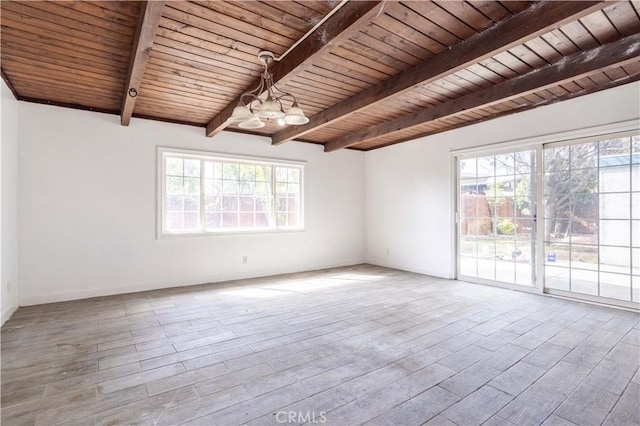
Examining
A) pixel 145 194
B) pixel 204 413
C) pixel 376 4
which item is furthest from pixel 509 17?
pixel 145 194

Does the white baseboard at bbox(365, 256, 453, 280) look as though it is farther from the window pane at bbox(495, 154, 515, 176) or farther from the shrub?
the window pane at bbox(495, 154, 515, 176)

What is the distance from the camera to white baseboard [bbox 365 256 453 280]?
5455 millimetres

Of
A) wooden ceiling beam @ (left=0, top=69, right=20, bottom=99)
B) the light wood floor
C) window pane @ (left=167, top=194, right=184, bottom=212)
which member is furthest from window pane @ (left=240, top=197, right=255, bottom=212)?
wooden ceiling beam @ (left=0, top=69, right=20, bottom=99)

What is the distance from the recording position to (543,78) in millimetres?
3209

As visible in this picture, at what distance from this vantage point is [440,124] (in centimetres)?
515

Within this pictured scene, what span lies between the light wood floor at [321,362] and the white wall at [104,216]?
0.48 metres

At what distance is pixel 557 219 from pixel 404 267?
264 cm

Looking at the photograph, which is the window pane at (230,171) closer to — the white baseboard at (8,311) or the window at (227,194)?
the window at (227,194)

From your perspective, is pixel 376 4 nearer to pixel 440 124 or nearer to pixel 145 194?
pixel 440 124

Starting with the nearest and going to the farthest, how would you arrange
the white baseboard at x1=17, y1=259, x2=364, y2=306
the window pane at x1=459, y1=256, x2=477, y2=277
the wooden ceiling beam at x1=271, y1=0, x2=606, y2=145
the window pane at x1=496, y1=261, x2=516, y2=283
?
the wooden ceiling beam at x1=271, y1=0, x2=606, y2=145 < the white baseboard at x1=17, y1=259, x2=364, y2=306 < the window pane at x1=496, y1=261, x2=516, y2=283 < the window pane at x1=459, y1=256, x2=477, y2=277

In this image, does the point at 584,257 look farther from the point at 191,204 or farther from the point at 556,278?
the point at 191,204

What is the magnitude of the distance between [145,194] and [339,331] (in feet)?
11.4

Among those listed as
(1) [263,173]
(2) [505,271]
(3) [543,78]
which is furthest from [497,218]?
(1) [263,173]

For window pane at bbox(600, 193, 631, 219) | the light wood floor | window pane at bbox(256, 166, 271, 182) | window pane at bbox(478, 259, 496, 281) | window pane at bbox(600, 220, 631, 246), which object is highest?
window pane at bbox(256, 166, 271, 182)
